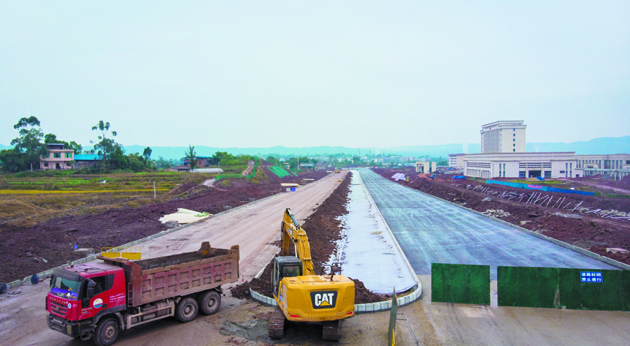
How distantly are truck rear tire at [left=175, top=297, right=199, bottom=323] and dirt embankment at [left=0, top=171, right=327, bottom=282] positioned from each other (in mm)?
11195

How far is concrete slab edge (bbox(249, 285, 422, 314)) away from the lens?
564 inches

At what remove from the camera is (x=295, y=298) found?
10.7m

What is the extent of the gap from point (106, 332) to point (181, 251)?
13.7 meters

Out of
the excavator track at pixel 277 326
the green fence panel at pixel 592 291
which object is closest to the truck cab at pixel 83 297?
the excavator track at pixel 277 326

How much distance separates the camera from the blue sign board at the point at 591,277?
1479 centimetres

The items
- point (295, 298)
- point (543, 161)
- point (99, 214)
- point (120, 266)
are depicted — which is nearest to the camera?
point (295, 298)

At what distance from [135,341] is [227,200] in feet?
134

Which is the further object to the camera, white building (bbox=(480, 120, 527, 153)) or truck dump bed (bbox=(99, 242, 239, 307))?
white building (bbox=(480, 120, 527, 153))

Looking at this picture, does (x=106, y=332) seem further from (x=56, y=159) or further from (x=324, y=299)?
(x=56, y=159)

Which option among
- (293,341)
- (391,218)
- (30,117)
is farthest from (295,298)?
(30,117)

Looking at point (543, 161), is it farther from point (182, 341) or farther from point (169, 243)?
point (182, 341)

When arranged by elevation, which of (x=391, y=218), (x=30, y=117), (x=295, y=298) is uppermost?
(x=30, y=117)

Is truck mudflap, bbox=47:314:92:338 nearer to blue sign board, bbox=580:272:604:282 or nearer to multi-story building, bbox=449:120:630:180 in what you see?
blue sign board, bbox=580:272:604:282

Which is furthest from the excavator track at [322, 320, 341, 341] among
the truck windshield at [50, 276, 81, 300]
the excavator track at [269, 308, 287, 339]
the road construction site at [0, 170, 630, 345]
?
the truck windshield at [50, 276, 81, 300]
